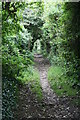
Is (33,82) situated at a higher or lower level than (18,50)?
lower

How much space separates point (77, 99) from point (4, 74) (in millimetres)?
3042

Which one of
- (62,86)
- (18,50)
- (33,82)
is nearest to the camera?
(62,86)

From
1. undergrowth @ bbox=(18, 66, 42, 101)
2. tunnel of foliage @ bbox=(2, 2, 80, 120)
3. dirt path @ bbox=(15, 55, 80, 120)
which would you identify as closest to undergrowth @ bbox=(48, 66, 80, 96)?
tunnel of foliage @ bbox=(2, 2, 80, 120)

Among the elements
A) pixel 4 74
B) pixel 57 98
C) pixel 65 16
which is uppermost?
pixel 65 16

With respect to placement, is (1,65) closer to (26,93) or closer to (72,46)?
(26,93)

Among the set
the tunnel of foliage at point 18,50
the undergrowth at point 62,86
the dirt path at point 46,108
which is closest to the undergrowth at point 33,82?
the tunnel of foliage at point 18,50

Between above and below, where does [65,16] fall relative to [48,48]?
above

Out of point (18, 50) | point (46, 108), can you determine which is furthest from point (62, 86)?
point (18, 50)

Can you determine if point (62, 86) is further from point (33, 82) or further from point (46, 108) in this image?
point (46, 108)

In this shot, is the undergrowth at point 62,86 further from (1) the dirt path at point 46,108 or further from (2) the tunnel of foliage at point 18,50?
(1) the dirt path at point 46,108

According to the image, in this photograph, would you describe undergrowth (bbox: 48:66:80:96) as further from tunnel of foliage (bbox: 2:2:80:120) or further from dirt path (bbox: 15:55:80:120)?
dirt path (bbox: 15:55:80:120)

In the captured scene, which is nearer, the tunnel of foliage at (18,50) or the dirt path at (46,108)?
the dirt path at (46,108)

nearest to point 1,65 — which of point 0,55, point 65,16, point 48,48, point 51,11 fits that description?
point 0,55

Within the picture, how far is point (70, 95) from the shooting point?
8141 millimetres
